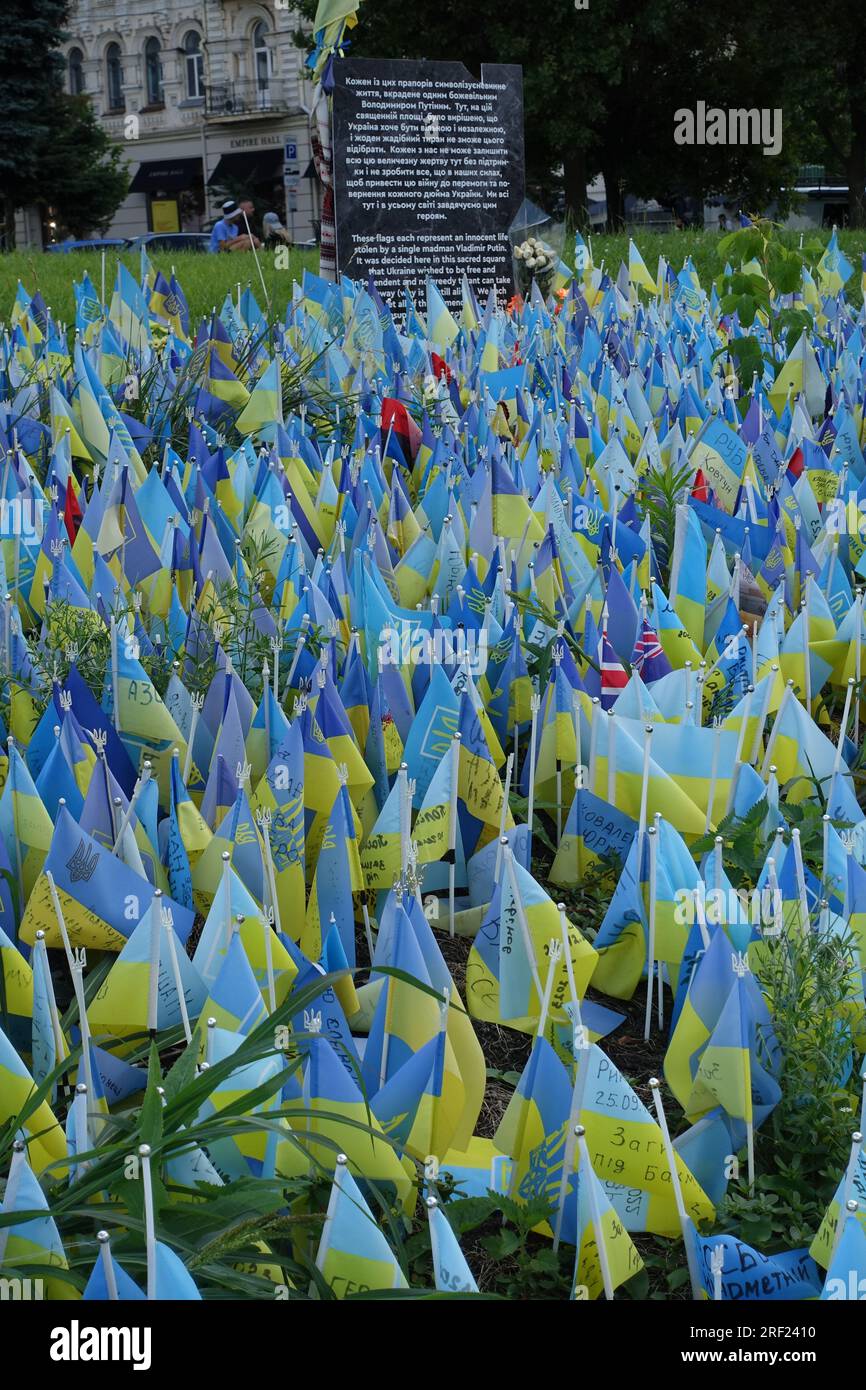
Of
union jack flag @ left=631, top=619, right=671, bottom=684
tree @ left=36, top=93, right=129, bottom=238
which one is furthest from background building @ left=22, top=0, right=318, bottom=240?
union jack flag @ left=631, top=619, right=671, bottom=684

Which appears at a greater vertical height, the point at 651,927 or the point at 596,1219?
the point at 651,927

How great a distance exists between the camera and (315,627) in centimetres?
304

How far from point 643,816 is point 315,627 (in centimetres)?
97

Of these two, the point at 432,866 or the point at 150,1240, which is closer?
the point at 150,1240

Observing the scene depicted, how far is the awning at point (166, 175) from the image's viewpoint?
45469mm

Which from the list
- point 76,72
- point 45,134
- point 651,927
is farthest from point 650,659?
point 76,72

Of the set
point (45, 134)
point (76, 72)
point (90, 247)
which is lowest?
point (90, 247)

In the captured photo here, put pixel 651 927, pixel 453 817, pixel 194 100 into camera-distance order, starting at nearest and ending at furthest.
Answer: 1. pixel 651 927
2. pixel 453 817
3. pixel 194 100

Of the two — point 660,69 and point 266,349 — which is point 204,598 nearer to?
point 266,349

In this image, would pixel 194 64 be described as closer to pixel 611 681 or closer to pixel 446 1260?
pixel 611 681

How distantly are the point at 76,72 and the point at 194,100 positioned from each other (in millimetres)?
5916

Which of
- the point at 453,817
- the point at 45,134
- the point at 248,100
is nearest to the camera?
the point at 453,817

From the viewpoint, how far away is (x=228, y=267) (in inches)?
408

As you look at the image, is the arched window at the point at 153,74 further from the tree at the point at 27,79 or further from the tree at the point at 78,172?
the tree at the point at 27,79
